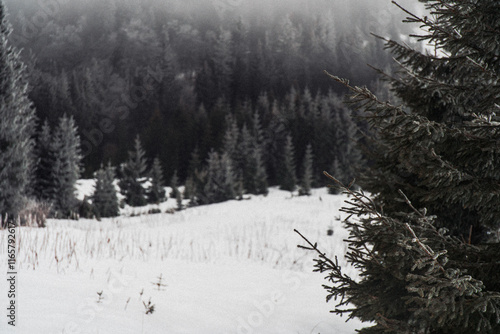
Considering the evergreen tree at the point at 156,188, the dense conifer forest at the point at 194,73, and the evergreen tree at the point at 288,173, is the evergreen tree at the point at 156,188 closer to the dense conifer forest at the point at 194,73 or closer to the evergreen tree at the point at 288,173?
the dense conifer forest at the point at 194,73

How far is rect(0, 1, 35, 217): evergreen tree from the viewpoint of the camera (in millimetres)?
10727

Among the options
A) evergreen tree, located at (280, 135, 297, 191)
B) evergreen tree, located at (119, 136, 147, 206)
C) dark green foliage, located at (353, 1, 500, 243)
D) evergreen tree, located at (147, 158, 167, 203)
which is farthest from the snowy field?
evergreen tree, located at (280, 135, 297, 191)

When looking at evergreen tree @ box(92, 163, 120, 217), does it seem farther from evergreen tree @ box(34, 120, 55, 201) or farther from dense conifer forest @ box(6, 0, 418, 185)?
dense conifer forest @ box(6, 0, 418, 185)

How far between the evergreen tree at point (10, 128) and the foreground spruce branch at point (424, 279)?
12.7 metres

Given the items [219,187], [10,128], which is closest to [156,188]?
[219,187]

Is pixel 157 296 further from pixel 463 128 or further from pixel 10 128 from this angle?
pixel 10 128

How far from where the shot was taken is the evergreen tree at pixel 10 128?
10727mm

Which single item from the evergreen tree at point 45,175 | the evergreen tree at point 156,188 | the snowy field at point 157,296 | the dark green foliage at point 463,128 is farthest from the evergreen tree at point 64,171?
the dark green foliage at point 463,128

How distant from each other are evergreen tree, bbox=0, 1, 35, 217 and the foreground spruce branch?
1265 cm

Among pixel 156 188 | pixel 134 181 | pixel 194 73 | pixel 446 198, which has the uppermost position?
pixel 194 73

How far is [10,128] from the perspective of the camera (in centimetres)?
1090

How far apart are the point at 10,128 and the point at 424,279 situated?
13.3m

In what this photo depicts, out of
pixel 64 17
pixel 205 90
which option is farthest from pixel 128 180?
pixel 64 17

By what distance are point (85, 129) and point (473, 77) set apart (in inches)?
2182
